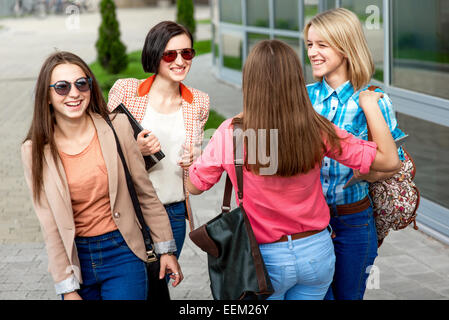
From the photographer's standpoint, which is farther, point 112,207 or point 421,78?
point 421,78

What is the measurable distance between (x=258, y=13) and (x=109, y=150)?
10.9m

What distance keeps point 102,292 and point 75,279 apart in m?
0.16

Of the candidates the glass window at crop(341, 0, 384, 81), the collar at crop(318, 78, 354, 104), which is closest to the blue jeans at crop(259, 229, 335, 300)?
the collar at crop(318, 78, 354, 104)

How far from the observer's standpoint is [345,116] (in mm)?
2939

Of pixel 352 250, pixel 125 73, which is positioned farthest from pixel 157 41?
pixel 125 73

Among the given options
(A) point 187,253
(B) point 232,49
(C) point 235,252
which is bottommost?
(A) point 187,253

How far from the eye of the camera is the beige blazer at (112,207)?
2.73 meters

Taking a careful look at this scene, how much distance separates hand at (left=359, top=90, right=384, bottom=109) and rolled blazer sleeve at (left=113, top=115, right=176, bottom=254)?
3.29ft

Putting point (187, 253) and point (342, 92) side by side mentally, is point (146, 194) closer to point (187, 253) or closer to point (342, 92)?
point (342, 92)

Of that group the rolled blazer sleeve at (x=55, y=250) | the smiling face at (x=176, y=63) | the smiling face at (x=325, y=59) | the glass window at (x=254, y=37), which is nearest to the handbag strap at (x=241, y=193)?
the smiling face at (x=325, y=59)

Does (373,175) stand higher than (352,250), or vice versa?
(373,175)

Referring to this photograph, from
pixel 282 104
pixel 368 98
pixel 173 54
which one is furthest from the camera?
pixel 173 54

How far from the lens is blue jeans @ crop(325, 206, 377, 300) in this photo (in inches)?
117

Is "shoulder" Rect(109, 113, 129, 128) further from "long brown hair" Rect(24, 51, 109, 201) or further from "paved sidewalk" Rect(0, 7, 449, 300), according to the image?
"paved sidewalk" Rect(0, 7, 449, 300)
